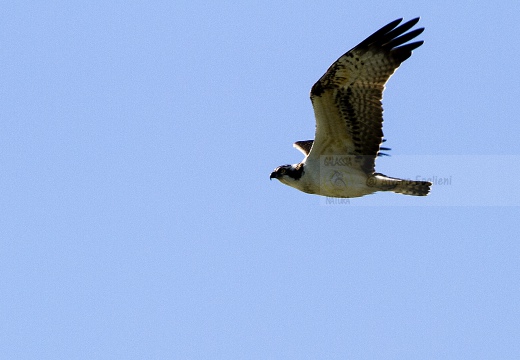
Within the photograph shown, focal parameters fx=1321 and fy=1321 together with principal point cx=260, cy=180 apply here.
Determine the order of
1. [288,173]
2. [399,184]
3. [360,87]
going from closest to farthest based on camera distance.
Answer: [360,87]
[399,184]
[288,173]

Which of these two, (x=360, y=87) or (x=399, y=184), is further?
(x=399, y=184)

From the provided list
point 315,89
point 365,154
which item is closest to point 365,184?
point 365,154

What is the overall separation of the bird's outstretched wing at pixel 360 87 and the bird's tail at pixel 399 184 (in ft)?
1.77

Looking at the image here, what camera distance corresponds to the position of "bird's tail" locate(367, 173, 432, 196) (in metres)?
17.2

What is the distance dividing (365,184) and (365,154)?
411mm

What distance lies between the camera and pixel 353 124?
16891 mm

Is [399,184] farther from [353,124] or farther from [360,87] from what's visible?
[360,87]

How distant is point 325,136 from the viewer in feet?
55.8

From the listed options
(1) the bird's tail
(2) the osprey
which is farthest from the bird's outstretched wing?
(1) the bird's tail

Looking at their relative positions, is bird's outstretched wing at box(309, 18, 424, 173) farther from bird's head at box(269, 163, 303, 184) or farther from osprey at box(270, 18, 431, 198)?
bird's head at box(269, 163, 303, 184)

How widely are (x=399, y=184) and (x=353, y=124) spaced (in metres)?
1.07

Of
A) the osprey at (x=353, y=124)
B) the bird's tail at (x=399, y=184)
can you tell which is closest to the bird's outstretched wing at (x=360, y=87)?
the osprey at (x=353, y=124)

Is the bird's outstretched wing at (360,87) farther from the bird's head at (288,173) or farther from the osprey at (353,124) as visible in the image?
the bird's head at (288,173)

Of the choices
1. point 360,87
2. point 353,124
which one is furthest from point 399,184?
point 360,87
